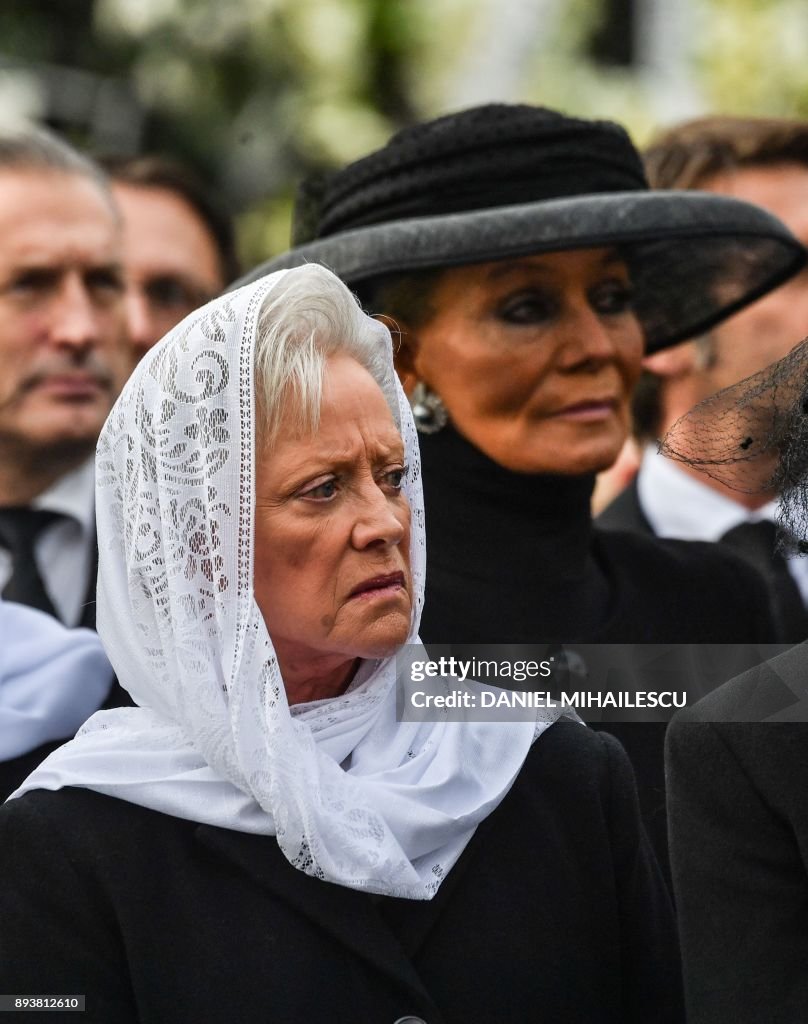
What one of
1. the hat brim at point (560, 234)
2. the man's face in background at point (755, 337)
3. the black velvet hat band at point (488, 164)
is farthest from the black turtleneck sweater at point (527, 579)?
the man's face in background at point (755, 337)

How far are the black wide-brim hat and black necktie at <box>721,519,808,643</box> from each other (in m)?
0.81

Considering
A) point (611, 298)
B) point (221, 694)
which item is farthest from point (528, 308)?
point (221, 694)

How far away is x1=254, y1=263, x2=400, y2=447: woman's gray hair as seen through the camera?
2721 mm

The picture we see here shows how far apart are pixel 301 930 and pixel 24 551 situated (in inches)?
88.6

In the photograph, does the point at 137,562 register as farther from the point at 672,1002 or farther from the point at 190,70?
the point at 190,70

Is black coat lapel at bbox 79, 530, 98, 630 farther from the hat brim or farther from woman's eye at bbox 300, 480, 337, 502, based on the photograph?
woman's eye at bbox 300, 480, 337, 502

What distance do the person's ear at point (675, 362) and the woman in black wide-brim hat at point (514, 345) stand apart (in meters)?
1.23

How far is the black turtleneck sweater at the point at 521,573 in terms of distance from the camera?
12.5 ft

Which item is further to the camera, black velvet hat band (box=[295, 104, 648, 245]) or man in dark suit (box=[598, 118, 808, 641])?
man in dark suit (box=[598, 118, 808, 641])

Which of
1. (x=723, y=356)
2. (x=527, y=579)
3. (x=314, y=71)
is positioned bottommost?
(x=314, y=71)

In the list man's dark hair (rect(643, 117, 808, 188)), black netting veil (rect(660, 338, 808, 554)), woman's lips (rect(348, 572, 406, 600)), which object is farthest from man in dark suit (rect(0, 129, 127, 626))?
black netting veil (rect(660, 338, 808, 554))

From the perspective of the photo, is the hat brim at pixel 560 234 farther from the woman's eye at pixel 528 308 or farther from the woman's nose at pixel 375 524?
the woman's nose at pixel 375 524

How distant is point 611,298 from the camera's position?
4012mm

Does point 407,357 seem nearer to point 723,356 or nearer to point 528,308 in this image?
point 528,308
